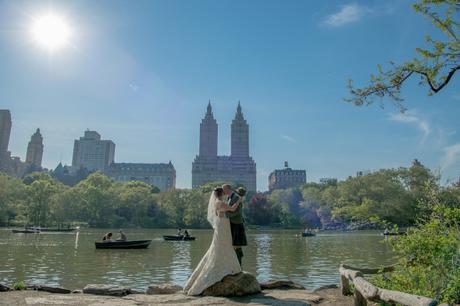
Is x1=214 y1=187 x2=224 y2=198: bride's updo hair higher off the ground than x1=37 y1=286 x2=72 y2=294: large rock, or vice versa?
x1=214 y1=187 x2=224 y2=198: bride's updo hair

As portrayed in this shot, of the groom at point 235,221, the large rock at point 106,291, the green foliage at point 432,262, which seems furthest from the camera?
the large rock at point 106,291

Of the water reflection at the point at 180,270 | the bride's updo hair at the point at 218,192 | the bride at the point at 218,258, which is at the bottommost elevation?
the water reflection at the point at 180,270

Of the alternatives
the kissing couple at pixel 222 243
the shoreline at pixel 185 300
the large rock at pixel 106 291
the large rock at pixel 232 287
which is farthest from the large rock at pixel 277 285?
the large rock at pixel 106 291

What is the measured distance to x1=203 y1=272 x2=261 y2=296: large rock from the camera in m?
7.64

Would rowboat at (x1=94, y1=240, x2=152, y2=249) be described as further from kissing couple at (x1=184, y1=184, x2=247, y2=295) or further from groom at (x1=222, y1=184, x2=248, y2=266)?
groom at (x1=222, y1=184, x2=248, y2=266)

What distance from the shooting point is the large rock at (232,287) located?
7637 millimetres

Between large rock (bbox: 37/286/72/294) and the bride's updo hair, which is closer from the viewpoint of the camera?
the bride's updo hair

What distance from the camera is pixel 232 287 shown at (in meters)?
7.67

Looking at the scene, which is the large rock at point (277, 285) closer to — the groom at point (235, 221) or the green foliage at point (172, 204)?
the groom at point (235, 221)

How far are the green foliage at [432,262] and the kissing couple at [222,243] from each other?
285cm

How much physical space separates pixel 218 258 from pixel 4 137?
216630mm

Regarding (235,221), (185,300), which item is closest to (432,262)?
(235,221)

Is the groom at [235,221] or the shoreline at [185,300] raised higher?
the groom at [235,221]

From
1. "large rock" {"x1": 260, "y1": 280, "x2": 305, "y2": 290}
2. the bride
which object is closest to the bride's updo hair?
the bride
